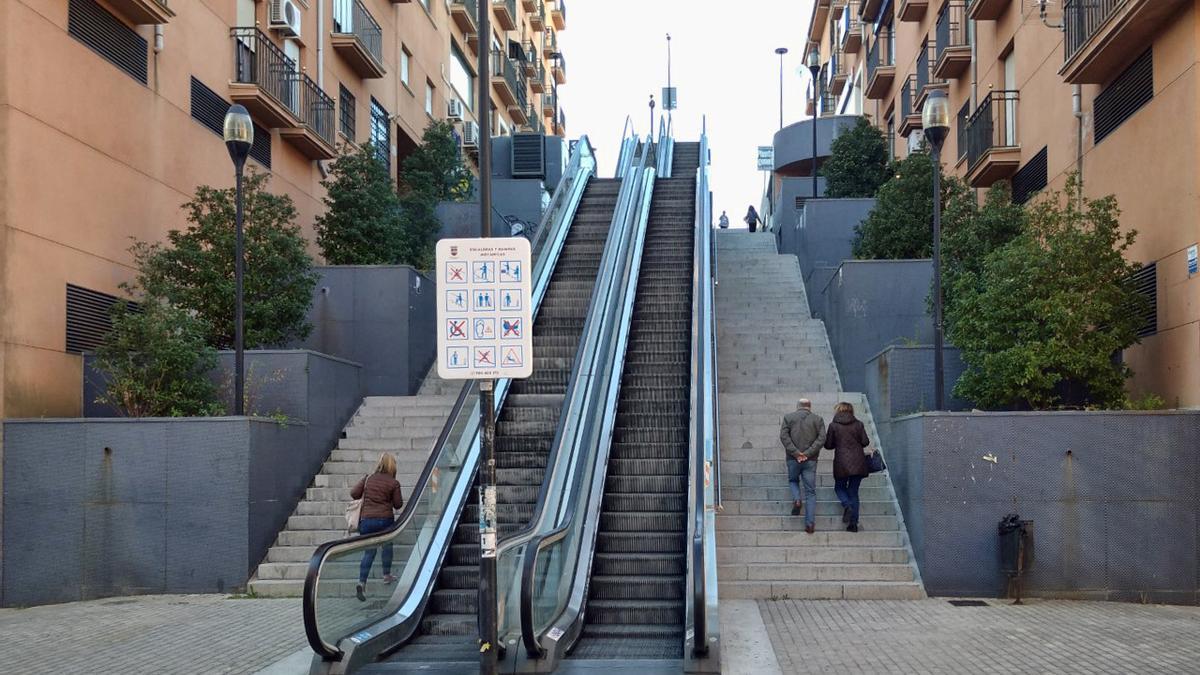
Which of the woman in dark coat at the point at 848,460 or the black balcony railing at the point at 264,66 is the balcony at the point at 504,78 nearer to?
the black balcony railing at the point at 264,66

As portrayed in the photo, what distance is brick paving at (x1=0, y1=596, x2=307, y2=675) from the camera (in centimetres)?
1003

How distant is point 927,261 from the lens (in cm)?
1966

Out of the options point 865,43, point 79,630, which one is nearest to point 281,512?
point 79,630

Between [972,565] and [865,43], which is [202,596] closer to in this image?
[972,565]

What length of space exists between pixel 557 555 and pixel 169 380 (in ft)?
21.0

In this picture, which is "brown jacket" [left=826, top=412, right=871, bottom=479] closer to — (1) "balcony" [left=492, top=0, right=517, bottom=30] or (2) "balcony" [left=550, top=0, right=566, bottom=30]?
(1) "balcony" [left=492, top=0, right=517, bottom=30]

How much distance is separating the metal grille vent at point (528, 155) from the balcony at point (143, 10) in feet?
67.7

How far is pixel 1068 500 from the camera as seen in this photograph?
42.6 feet

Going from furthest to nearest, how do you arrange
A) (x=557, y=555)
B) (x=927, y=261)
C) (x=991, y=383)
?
(x=927, y=261)
(x=991, y=383)
(x=557, y=555)

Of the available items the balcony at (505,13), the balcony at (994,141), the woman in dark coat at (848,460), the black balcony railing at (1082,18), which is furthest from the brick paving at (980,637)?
the balcony at (505,13)

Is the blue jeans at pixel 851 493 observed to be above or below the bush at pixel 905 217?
below

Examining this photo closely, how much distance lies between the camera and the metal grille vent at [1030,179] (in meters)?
19.8

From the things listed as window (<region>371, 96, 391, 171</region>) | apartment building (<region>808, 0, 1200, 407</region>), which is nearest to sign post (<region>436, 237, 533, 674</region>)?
apartment building (<region>808, 0, 1200, 407</region>)

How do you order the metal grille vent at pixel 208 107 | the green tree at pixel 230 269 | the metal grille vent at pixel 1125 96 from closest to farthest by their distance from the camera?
1. the metal grille vent at pixel 1125 96
2. the green tree at pixel 230 269
3. the metal grille vent at pixel 208 107
